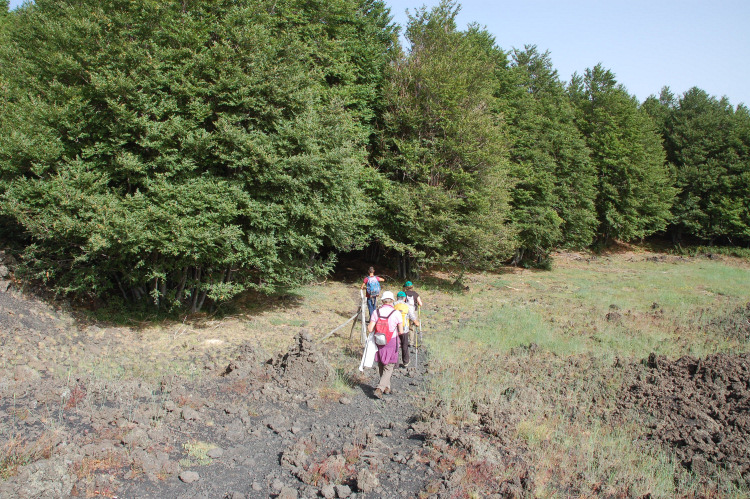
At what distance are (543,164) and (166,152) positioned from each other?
22838 mm

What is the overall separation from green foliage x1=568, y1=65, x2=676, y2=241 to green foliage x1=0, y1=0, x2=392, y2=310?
28988 millimetres

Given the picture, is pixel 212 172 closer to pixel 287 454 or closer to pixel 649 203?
pixel 287 454

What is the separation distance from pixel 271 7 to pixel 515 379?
44.2ft

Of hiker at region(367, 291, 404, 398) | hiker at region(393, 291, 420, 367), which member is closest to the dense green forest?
hiker at region(393, 291, 420, 367)

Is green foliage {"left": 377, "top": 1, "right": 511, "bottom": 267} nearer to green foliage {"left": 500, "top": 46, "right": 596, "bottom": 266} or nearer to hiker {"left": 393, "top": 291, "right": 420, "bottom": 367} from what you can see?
green foliage {"left": 500, "top": 46, "right": 596, "bottom": 266}

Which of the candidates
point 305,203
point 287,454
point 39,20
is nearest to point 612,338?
point 305,203

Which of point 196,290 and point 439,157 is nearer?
point 196,290

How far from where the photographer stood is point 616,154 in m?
36.1

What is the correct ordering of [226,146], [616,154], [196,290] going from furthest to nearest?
[616,154]
[196,290]
[226,146]

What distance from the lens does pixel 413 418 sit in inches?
293

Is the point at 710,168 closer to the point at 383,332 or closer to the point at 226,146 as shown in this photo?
the point at 226,146

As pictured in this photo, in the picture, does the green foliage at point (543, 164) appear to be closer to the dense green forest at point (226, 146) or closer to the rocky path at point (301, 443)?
the dense green forest at point (226, 146)

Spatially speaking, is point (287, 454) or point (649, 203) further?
point (649, 203)

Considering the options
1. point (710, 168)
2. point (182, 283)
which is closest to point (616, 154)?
point (710, 168)
